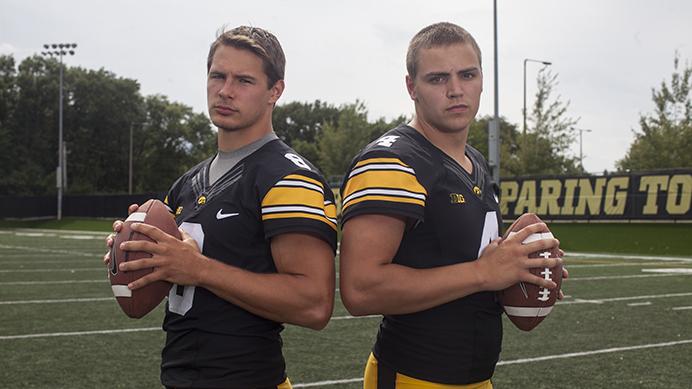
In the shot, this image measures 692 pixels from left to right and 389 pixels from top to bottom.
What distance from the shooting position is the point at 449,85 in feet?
8.07

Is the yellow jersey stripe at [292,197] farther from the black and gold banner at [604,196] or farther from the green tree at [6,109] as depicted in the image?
the green tree at [6,109]

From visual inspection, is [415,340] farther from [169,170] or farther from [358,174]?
[169,170]

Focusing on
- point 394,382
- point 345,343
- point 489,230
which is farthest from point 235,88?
point 345,343

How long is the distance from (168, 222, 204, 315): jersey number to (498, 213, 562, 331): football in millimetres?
895

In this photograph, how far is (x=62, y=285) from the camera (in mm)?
11945

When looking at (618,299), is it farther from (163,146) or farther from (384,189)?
(163,146)

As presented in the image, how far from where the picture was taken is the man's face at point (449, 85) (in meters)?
2.46

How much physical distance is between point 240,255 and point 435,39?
885mm

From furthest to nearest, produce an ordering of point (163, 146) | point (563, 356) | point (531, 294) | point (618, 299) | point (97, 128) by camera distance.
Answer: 1. point (163, 146)
2. point (97, 128)
3. point (618, 299)
4. point (563, 356)
5. point (531, 294)

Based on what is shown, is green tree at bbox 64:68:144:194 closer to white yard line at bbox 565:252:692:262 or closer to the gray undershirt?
white yard line at bbox 565:252:692:262

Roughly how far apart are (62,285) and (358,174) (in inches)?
415

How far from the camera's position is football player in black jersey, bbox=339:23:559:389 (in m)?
2.27

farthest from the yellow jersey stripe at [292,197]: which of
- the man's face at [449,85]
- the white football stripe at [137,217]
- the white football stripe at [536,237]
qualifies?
the white football stripe at [536,237]

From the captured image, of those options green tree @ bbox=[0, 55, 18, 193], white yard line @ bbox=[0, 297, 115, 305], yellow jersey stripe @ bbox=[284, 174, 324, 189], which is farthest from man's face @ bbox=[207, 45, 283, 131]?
green tree @ bbox=[0, 55, 18, 193]
